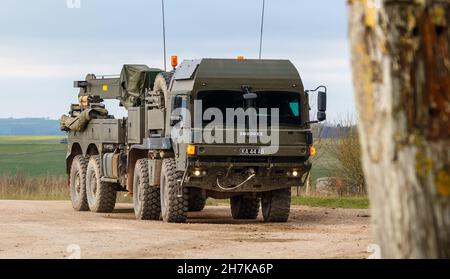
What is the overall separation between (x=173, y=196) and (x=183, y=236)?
3624 mm

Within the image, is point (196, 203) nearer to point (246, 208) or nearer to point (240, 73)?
point (246, 208)

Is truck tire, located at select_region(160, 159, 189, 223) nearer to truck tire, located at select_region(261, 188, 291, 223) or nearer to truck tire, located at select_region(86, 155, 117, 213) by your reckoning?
truck tire, located at select_region(261, 188, 291, 223)

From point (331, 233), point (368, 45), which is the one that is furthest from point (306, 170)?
point (368, 45)

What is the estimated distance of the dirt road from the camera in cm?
1622

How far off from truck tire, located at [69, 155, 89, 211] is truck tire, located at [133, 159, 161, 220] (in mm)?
4889

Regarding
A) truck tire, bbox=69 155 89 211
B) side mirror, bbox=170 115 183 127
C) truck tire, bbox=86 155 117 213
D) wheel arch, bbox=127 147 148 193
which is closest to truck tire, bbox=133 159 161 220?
wheel arch, bbox=127 147 148 193

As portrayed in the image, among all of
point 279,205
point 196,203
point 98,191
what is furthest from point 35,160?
point 279,205

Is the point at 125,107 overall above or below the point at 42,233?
above

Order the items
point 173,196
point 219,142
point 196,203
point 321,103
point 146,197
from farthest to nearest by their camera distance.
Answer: point 196,203, point 146,197, point 173,196, point 219,142, point 321,103

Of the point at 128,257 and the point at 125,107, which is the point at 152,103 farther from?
the point at 128,257

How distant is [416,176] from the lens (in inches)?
254

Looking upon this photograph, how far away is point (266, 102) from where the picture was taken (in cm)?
2278
